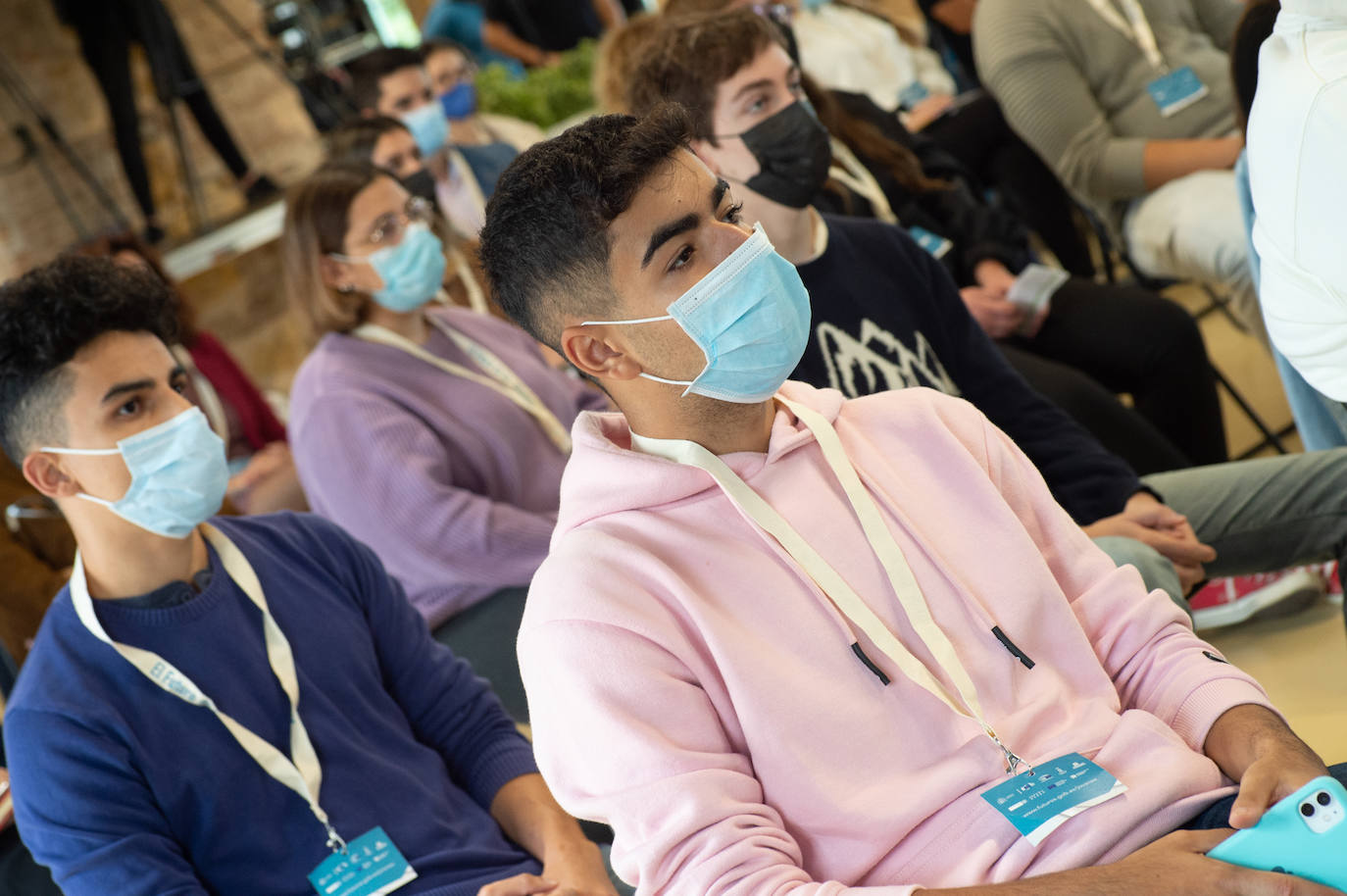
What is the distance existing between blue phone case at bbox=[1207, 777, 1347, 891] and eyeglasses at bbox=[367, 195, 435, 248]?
2390 mm

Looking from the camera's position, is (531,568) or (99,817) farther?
(531,568)

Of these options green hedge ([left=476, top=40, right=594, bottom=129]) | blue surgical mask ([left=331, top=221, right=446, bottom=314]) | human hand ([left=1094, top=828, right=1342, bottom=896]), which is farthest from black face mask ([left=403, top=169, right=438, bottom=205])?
human hand ([left=1094, top=828, right=1342, bottom=896])

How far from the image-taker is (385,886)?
5.81 feet

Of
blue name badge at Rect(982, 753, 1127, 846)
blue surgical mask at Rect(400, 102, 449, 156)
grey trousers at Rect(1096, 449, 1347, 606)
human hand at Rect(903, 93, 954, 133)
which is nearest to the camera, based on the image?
blue name badge at Rect(982, 753, 1127, 846)

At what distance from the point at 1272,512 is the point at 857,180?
4.49 feet

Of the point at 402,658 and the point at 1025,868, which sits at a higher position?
the point at 402,658

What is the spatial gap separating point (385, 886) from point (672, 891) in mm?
700

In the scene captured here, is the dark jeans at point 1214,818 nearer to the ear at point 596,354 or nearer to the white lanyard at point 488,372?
the ear at point 596,354

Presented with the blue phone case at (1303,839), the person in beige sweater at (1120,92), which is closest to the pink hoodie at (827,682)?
the blue phone case at (1303,839)

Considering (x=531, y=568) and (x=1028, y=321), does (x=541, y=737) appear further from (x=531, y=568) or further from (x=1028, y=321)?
(x=1028, y=321)

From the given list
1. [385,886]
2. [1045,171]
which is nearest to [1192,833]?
[385,886]

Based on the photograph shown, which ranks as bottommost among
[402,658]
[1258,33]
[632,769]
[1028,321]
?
[1028,321]

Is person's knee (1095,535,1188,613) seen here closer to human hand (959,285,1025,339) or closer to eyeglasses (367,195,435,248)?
human hand (959,285,1025,339)

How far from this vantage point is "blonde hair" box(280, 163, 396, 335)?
2.98 meters
